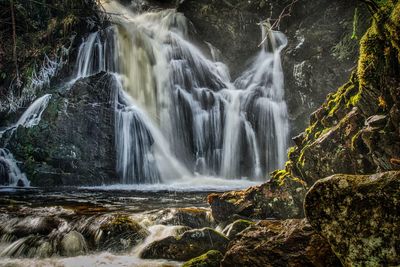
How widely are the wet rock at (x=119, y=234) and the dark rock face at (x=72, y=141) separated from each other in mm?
7464

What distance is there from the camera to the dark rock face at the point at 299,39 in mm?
14781

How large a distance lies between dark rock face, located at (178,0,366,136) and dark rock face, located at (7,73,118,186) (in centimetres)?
834

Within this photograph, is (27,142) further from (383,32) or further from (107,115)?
(383,32)

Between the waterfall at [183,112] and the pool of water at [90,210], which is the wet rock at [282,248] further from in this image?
the waterfall at [183,112]

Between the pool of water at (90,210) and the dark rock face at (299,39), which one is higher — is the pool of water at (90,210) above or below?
below

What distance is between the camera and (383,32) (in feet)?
14.9

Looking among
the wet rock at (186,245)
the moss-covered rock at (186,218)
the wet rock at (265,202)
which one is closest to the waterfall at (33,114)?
the moss-covered rock at (186,218)

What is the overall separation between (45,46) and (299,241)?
1613cm

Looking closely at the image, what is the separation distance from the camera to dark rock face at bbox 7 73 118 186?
12836 millimetres

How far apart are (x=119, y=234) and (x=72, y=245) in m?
0.77

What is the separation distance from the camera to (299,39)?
656 inches

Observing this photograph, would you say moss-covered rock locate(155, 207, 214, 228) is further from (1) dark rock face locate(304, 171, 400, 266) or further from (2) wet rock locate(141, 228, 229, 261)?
(1) dark rock face locate(304, 171, 400, 266)

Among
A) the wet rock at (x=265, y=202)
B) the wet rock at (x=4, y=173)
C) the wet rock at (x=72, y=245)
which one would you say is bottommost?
the wet rock at (x=72, y=245)

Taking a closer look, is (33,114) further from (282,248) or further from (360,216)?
(360,216)
